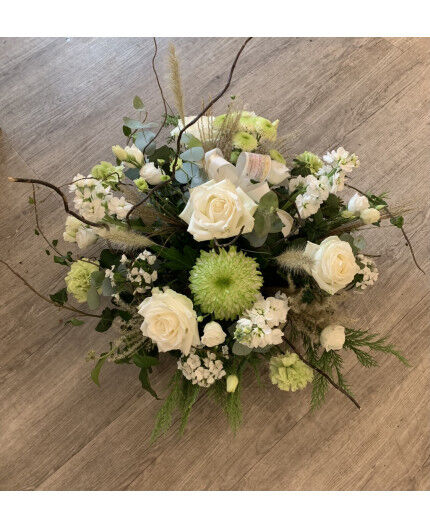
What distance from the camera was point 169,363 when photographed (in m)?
1.21

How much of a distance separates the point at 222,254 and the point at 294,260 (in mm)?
139

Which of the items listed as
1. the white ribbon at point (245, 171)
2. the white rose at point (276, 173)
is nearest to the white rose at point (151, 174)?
the white ribbon at point (245, 171)

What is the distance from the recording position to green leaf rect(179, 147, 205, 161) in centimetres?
93

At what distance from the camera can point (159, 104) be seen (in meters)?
1.39

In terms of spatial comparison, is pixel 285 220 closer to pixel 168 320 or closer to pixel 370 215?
pixel 370 215

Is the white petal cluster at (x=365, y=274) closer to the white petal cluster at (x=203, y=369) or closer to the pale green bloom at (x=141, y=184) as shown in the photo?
the white petal cluster at (x=203, y=369)

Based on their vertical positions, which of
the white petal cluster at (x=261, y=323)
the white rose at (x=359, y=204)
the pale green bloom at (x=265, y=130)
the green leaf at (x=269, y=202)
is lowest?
the white petal cluster at (x=261, y=323)

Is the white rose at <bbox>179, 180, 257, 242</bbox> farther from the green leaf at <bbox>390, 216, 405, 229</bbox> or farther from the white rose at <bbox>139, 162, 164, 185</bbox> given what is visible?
the green leaf at <bbox>390, 216, 405, 229</bbox>

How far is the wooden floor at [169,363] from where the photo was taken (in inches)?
46.2

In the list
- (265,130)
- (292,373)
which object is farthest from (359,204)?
(292,373)

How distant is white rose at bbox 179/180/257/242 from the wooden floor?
276 millimetres

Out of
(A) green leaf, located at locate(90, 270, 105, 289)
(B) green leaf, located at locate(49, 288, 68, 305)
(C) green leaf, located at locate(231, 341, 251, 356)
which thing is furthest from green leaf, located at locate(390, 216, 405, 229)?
(B) green leaf, located at locate(49, 288, 68, 305)

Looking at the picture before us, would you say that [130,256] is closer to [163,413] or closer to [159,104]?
[163,413]

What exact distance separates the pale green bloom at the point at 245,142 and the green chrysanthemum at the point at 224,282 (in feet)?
0.72
